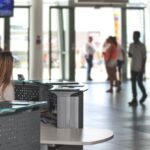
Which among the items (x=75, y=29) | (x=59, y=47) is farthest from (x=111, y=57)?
(x=75, y=29)

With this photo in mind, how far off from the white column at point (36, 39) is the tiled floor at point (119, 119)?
440 centimetres

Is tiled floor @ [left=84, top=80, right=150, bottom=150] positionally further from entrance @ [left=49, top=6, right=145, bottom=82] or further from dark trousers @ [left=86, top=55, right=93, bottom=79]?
dark trousers @ [left=86, top=55, right=93, bottom=79]

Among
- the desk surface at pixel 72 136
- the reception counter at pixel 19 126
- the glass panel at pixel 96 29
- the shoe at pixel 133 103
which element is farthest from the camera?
the glass panel at pixel 96 29

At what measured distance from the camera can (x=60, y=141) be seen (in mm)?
3861

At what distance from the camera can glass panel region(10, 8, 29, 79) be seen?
71.0ft

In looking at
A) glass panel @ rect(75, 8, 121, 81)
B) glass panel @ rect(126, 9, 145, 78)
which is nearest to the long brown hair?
glass panel @ rect(75, 8, 121, 81)

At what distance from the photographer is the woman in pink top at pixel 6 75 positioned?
15.1 feet

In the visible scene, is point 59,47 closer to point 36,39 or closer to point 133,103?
point 36,39

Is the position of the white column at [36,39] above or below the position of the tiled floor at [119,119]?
above

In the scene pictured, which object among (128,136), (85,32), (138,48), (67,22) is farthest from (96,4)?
(128,136)

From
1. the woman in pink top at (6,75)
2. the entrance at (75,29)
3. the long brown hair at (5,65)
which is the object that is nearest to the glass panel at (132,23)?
the entrance at (75,29)

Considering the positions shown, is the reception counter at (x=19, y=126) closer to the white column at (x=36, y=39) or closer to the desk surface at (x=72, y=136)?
the desk surface at (x=72, y=136)

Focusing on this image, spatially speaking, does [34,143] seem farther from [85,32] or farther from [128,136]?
[85,32]

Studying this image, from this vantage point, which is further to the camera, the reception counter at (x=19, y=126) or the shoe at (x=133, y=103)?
the shoe at (x=133, y=103)
